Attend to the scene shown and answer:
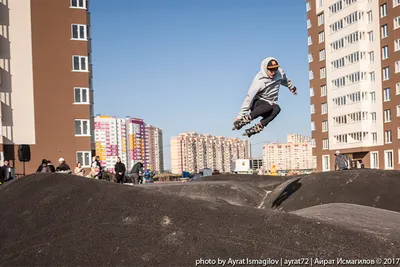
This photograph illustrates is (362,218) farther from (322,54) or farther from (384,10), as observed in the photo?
(322,54)

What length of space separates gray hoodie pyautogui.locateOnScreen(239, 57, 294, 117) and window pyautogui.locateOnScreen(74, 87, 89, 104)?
39492 millimetres

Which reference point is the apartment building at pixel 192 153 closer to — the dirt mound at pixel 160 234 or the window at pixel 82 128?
the window at pixel 82 128

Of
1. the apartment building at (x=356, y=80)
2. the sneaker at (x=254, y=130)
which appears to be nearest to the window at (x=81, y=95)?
the apartment building at (x=356, y=80)

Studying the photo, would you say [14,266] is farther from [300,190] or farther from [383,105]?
[383,105]

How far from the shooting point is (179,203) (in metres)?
7.98

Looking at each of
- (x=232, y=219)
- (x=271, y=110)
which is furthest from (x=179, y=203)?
(x=271, y=110)

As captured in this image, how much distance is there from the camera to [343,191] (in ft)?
46.4

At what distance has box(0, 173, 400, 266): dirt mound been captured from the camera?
22.0 feet

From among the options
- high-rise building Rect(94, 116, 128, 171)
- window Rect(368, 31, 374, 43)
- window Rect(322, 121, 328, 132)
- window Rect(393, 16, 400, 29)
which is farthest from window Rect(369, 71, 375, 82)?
high-rise building Rect(94, 116, 128, 171)

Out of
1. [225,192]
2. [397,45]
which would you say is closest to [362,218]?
[225,192]

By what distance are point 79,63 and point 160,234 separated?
43.3 meters

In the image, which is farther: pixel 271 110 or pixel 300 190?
pixel 300 190

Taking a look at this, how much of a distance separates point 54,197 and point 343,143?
6721cm

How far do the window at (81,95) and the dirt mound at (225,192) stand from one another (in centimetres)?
3162
